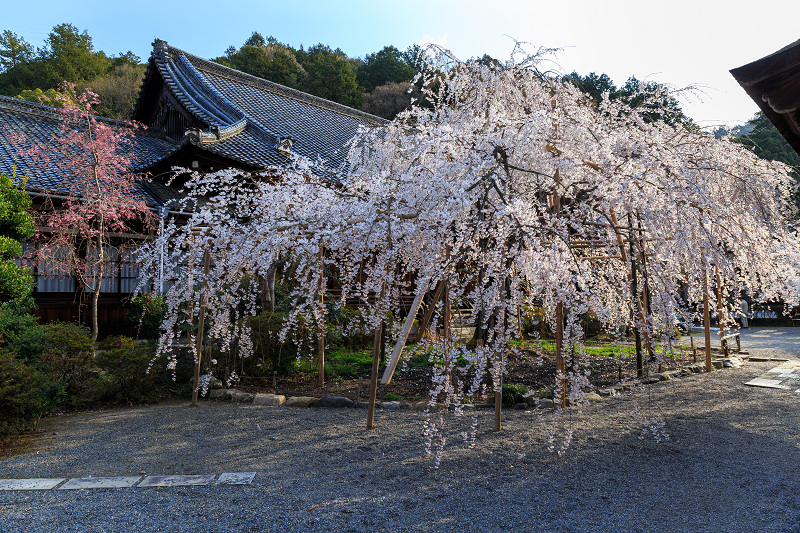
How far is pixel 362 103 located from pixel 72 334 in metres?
23.5

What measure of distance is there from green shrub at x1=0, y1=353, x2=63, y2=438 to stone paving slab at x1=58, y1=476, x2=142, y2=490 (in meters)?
1.48

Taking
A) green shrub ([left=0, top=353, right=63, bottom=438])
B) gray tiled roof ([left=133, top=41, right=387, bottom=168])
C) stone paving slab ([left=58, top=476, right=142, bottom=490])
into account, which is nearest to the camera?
stone paving slab ([left=58, top=476, right=142, bottom=490])

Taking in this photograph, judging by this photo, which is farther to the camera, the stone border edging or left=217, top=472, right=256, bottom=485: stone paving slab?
the stone border edging

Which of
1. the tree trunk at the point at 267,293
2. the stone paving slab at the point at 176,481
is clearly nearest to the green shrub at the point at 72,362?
the stone paving slab at the point at 176,481

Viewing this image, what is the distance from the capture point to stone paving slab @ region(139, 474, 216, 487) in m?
3.51

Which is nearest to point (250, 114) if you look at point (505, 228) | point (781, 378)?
point (505, 228)

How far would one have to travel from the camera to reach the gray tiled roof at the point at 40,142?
9.71m

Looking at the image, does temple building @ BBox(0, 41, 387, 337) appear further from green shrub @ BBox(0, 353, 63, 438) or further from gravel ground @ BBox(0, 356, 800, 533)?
gravel ground @ BBox(0, 356, 800, 533)

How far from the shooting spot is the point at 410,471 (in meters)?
3.77

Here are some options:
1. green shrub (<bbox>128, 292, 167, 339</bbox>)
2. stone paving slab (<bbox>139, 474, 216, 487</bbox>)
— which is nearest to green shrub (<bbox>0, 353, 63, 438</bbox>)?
stone paving slab (<bbox>139, 474, 216, 487</bbox>)

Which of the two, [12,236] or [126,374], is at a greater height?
[12,236]

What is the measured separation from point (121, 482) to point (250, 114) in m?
14.3

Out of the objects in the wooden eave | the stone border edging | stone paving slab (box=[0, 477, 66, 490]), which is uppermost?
the wooden eave

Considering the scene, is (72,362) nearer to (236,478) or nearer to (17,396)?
(17,396)
